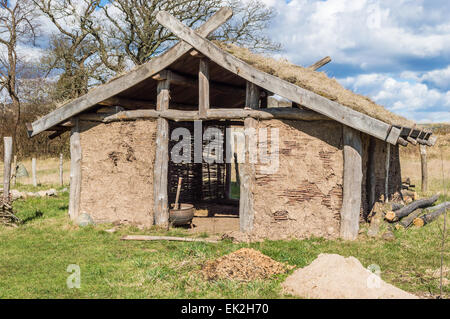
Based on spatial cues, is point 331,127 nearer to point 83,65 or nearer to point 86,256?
point 86,256

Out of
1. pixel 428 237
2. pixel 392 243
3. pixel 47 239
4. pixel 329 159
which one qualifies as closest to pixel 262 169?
pixel 329 159

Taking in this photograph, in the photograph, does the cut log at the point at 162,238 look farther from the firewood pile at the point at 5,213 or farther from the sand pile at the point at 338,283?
the firewood pile at the point at 5,213

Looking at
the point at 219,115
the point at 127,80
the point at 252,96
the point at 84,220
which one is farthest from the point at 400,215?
the point at 84,220

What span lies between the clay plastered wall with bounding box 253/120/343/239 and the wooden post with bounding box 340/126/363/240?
13 cm

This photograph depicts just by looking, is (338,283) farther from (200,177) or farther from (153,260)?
(200,177)

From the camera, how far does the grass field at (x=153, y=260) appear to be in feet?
18.1

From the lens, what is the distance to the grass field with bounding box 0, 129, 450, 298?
551 centimetres

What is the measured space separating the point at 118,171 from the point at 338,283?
6.28 m

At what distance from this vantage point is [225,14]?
805 centimetres

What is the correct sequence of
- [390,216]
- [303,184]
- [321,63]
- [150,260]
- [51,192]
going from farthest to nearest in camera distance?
[51,192], [321,63], [390,216], [303,184], [150,260]

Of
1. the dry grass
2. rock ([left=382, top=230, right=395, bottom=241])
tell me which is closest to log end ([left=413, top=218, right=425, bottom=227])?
rock ([left=382, top=230, right=395, bottom=241])

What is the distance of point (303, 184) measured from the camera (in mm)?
8062

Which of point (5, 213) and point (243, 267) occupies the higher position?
point (5, 213)
